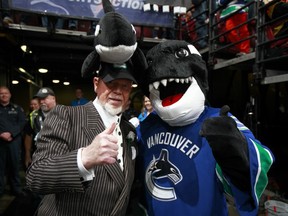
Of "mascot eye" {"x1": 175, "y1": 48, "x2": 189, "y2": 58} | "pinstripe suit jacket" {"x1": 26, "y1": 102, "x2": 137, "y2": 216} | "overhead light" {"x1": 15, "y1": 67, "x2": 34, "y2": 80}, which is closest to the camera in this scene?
"pinstripe suit jacket" {"x1": 26, "y1": 102, "x2": 137, "y2": 216}

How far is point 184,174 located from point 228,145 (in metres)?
0.40

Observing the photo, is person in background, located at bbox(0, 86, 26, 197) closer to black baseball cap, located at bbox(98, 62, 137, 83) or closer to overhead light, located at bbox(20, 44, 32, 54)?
overhead light, located at bbox(20, 44, 32, 54)

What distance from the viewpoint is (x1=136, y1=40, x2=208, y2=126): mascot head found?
1455 millimetres

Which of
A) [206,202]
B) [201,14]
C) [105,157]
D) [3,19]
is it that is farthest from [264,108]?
[105,157]

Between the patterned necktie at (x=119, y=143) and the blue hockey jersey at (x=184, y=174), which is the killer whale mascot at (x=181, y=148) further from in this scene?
the patterned necktie at (x=119, y=143)

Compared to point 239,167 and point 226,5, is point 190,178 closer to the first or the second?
point 239,167

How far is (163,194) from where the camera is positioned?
1.49 metres

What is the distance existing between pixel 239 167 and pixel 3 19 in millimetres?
4781

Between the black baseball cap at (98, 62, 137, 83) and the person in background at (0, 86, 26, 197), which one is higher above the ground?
the black baseball cap at (98, 62, 137, 83)

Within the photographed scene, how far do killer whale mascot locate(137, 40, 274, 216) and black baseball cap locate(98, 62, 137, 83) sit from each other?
14 centimetres

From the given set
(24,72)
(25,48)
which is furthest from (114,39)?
(24,72)

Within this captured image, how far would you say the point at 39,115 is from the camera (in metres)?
4.29

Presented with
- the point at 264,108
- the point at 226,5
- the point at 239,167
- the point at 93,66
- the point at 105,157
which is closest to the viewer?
the point at 105,157

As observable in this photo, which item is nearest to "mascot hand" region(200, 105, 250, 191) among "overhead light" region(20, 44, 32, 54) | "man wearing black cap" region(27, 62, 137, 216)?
"man wearing black cap" region(27, 62, 137, 216)
